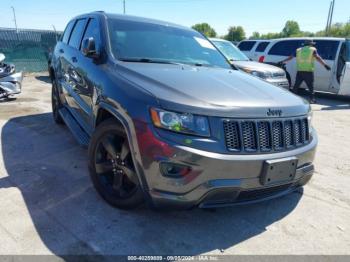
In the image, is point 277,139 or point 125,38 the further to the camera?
point 125,38

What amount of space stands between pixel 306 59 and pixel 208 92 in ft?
26.1

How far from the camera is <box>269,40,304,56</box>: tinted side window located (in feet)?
38.7

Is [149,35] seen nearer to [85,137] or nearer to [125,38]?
[125,38]

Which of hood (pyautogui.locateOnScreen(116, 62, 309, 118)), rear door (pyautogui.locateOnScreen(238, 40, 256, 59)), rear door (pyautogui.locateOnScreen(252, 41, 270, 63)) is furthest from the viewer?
rear door (pyautogui.locateOnScreen(238, 40, 256, 59))

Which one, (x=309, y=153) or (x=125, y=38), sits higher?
(x=125, y=38)

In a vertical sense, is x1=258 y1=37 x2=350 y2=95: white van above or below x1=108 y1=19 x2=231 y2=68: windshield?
below

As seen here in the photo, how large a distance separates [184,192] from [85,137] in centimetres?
192

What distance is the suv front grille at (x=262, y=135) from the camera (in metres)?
2.55

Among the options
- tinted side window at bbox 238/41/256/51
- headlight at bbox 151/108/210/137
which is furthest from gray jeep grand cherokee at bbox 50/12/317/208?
tinted side window at bbox 238/41/256/51

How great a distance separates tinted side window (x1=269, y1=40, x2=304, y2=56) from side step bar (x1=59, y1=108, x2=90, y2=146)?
9288 millimetres

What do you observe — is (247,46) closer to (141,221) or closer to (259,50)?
(259,50)

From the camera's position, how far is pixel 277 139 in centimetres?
276

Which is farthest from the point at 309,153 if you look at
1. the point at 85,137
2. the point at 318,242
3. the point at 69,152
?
the point at 69,152

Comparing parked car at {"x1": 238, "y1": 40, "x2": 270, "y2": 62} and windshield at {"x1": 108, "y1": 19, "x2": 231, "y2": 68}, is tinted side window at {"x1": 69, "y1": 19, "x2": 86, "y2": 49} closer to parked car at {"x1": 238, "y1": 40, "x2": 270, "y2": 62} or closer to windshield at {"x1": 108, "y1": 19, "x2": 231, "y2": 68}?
windshield at {"x1": 108, "y1": 19, "x2": 231, "y2": 68}
